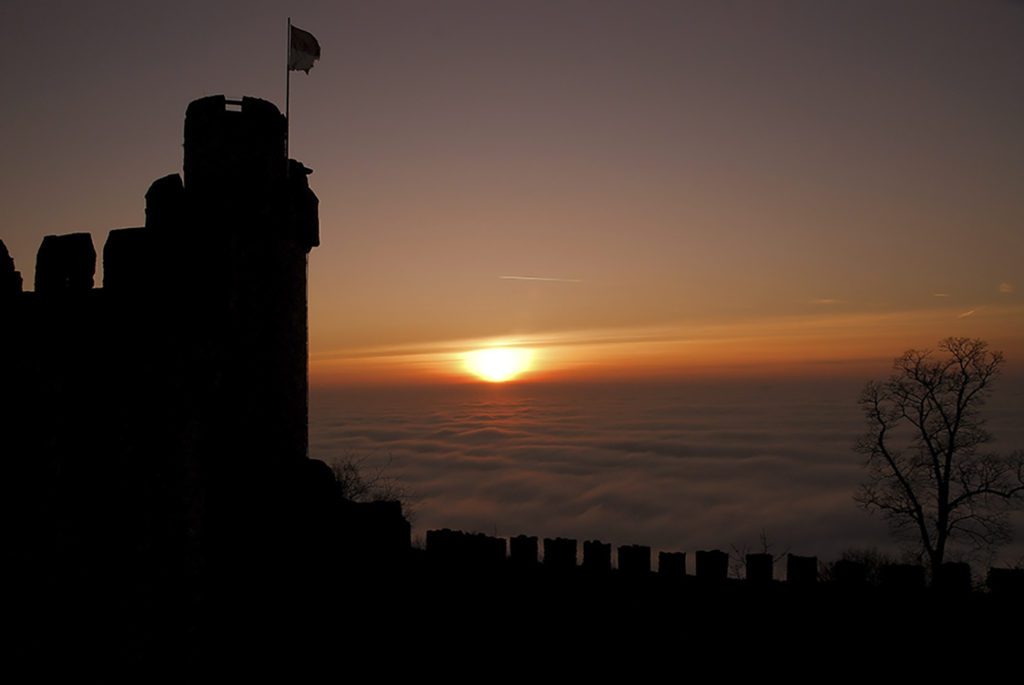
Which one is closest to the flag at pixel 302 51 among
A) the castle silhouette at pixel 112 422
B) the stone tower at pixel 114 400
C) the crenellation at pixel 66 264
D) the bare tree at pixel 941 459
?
the castle silhouette at pixel 112 422

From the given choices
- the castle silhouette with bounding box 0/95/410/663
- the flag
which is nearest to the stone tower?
the castle silhouette with bounding box 0/95/410/663

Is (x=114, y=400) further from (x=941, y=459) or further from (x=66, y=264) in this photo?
(x=941, y=459)

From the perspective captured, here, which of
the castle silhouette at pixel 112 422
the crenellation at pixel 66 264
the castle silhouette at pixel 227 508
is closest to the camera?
the castle silhouette at pixel 112 422

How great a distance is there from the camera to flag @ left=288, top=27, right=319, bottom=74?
52.3ft

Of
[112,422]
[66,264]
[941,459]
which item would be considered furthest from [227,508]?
[941,459]

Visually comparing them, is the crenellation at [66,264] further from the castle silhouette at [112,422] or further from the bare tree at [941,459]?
the bare tree at [941,459]

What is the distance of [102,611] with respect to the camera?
5961 millimetres

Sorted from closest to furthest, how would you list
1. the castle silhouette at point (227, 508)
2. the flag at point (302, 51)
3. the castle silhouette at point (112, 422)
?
1. the castle silhouette at point (112, 422)
2. the castle silhouette at point (227, 508)
3. the flag at point (302, 51)

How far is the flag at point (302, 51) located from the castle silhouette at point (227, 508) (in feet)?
10.6

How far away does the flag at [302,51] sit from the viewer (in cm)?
1595

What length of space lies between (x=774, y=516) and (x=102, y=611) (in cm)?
12183

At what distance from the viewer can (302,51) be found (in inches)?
636

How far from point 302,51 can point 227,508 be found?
982 cm

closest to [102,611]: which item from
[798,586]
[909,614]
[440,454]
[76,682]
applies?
[76,682]
